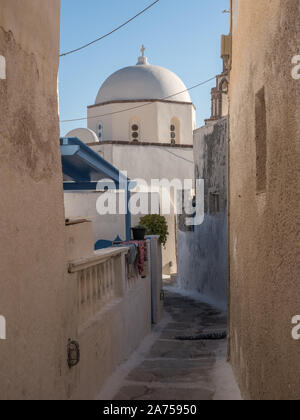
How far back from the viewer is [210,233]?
15.9m

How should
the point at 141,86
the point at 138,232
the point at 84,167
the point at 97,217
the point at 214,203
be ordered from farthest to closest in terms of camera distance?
the point at 141,86, the point at 97,217, the point at 214,203, the point at 84,167, the point at 138,232

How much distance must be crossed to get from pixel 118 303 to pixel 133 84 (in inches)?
915

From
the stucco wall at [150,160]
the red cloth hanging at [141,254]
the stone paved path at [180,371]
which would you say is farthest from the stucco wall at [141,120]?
the red cloth hanging at [141,254]

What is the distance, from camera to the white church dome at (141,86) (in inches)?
1131

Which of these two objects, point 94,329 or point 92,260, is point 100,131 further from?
point 94,329

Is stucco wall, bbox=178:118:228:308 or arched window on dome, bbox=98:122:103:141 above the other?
arched window on dome, bbox=98:122:103:141

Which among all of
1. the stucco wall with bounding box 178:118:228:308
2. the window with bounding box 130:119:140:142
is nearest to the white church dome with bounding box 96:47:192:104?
the window with bounding box 130:119:140:142

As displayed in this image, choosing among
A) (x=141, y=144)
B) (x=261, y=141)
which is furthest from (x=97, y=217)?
(x=261, y=141)

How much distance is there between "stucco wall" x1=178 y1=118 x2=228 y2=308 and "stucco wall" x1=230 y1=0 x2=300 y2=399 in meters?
8.46

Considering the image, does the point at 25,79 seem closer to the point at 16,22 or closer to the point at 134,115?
the point at 16,22

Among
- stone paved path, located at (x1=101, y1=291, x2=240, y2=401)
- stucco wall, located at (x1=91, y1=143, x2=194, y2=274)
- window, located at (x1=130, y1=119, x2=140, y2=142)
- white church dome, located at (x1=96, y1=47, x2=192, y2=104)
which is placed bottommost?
stone paved path, located at (x1=101, y1=291, x2=240, y2=401)

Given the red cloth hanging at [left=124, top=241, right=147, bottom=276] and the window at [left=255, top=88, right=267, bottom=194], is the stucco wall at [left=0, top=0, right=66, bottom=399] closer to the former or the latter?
the window at [left=255, top=88, right=267, bottom=194]

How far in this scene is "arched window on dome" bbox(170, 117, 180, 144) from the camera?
29141 millimetres

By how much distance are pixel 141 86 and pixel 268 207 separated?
1018 inches
